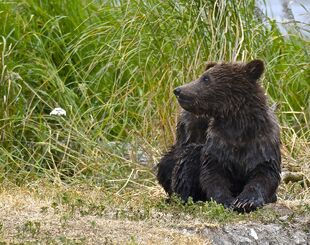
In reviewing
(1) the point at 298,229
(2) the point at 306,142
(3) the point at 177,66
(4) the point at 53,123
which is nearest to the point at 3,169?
(4) the point at 53,123

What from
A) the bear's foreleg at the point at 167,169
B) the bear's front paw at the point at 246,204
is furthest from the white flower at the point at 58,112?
the bear's front paw at the point at 246,204

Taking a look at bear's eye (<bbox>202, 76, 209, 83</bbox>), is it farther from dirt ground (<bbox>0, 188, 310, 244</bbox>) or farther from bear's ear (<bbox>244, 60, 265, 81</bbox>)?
dirt ground (<bbox>0, 188, 310, 244</bbox>)

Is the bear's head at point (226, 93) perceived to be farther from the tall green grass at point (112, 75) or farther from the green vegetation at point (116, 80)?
the tall green grass at point (112, 75)

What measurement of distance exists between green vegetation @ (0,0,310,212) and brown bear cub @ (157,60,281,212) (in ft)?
5.38

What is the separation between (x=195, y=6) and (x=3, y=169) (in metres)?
2.47

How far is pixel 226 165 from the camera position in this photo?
24.7 ft

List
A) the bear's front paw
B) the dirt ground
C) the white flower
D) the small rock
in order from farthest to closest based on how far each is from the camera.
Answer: the white flower
the bear's front paw
the small rock
the dirt ground

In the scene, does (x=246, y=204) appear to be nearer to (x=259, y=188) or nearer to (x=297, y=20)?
(x=259, y=188)

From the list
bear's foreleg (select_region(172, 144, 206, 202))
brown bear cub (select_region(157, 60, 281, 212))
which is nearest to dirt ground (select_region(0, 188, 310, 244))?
brown bear cub (select_region(157, 60, 281, 212))

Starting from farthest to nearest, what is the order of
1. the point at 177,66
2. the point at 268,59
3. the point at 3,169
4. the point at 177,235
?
the point at 268,59, the point at 177,66, the point at 3,169, the point at 177,235

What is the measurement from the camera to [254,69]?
779cm

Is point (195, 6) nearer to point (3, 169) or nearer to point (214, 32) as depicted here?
point (214, 32)

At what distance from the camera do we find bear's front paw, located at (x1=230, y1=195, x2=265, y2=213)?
7.32m

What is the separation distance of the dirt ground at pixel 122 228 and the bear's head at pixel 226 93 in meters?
0.78
